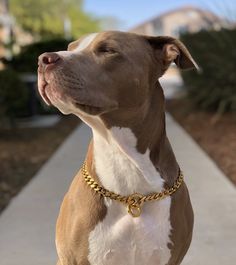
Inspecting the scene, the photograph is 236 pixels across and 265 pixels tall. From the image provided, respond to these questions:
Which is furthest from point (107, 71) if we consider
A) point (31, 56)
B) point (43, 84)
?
point (31, 56)

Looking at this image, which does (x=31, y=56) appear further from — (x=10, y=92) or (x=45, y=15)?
(x=45, y=15)

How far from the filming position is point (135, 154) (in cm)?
297

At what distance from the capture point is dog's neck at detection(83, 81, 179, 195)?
2.94 m

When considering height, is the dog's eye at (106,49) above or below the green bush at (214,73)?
above

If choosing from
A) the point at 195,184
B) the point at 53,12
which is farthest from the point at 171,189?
the point at 53,12

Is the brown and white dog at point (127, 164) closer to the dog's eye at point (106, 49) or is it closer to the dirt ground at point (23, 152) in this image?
the dog's eye at point (106, 49)

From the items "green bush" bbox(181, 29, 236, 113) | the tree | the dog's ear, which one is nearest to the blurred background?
"green bush" bbox(181, 29, 236, 113)

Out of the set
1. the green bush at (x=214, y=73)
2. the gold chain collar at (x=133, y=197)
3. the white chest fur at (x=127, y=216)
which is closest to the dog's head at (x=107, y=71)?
the white chest fur at (x=127, y=216)

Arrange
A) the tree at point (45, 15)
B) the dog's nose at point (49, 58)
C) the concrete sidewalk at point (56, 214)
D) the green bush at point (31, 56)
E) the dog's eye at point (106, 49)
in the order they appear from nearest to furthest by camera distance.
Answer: the dog's nose at point (49, 58)
the dog's eye at point (106, 49)
the concrete sidewalk at point (56, 214)
the green bush at point (31, 56)
the tree at point (45, 15)

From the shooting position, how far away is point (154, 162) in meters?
3.03

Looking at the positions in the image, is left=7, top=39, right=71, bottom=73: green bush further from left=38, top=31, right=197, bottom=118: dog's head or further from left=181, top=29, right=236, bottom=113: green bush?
left=38, top=31, right=197, bottom=118: dog's head

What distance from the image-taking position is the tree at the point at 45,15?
39.9 m

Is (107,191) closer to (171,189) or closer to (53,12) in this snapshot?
(171,189)

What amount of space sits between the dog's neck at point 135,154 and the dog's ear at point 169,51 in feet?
0.59
